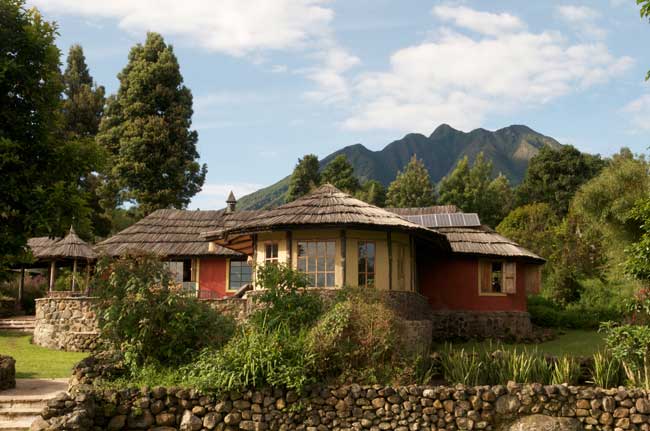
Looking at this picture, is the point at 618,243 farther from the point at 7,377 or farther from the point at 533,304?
the point at 7,377

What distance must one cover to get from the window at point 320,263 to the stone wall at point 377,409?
6.33 meters

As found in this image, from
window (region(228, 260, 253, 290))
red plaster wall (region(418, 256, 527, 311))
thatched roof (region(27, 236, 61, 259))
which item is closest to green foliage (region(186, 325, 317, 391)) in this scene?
red plaster wall (region(418, 256, 527, 311))

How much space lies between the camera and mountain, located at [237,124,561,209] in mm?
121000

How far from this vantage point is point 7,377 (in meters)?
13.2

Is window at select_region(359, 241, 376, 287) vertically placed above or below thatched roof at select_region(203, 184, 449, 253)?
below

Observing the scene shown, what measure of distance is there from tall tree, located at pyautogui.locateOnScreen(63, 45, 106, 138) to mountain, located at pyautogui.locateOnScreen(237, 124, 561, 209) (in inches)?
2623

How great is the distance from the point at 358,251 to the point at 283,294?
14.8ft

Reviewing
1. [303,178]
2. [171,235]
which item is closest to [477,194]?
[303,178]

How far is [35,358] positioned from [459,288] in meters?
13.4

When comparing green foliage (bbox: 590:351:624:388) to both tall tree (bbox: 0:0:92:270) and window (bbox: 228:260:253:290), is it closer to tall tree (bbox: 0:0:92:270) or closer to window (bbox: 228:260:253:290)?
tall tree (bbox: 0:0:92:270)

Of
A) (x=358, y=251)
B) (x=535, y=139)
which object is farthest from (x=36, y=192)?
(x=535, y=139)

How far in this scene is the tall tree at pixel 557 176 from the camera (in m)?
44.1

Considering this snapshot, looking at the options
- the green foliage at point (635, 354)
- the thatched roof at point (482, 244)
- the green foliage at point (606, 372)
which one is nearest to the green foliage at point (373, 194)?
the thatched roof at point (482, 244)

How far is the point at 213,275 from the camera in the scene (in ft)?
83.2
